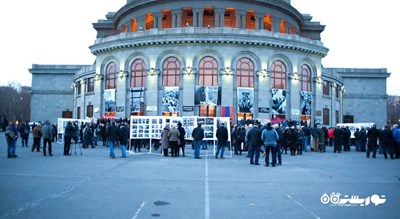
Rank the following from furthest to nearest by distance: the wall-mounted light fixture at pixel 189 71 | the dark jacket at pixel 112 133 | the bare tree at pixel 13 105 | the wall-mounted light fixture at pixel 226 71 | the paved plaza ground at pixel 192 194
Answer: the bare tree at pixel 13 105 → the wall-mounted light fixture at pixel 226 71 → the wall-mounted light fixture at pixel 189 71 → the dark jacket at pixel 112 133 → the paved plaza ground at pixel 192 194

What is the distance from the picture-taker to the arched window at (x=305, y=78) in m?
45.5

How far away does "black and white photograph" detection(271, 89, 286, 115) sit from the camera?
140 ft

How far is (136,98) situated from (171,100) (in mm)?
4099

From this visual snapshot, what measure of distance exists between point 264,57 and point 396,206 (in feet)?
117

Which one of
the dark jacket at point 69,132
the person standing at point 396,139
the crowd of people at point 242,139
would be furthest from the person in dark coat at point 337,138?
the dark jacket at point 69,132

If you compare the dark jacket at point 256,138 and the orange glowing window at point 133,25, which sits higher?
the orange glowing window at point 133,25

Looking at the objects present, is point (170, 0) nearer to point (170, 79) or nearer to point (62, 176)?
point (170, 79)

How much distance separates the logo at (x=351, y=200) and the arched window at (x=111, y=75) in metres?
38.7

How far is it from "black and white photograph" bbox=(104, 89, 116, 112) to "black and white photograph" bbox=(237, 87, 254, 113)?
13.9 meters

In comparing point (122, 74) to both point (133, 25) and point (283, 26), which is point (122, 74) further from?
Result: point (283, 26)

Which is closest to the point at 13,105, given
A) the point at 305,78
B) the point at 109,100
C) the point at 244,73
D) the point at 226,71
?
the point at 109,100

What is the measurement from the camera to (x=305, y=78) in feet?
151

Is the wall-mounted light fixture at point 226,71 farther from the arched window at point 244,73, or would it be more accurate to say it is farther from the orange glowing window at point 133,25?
the orange glowing window at point 133,25

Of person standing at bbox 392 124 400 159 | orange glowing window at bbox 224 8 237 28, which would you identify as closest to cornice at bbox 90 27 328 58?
orange glowing window at bbox 224 8 237 28
